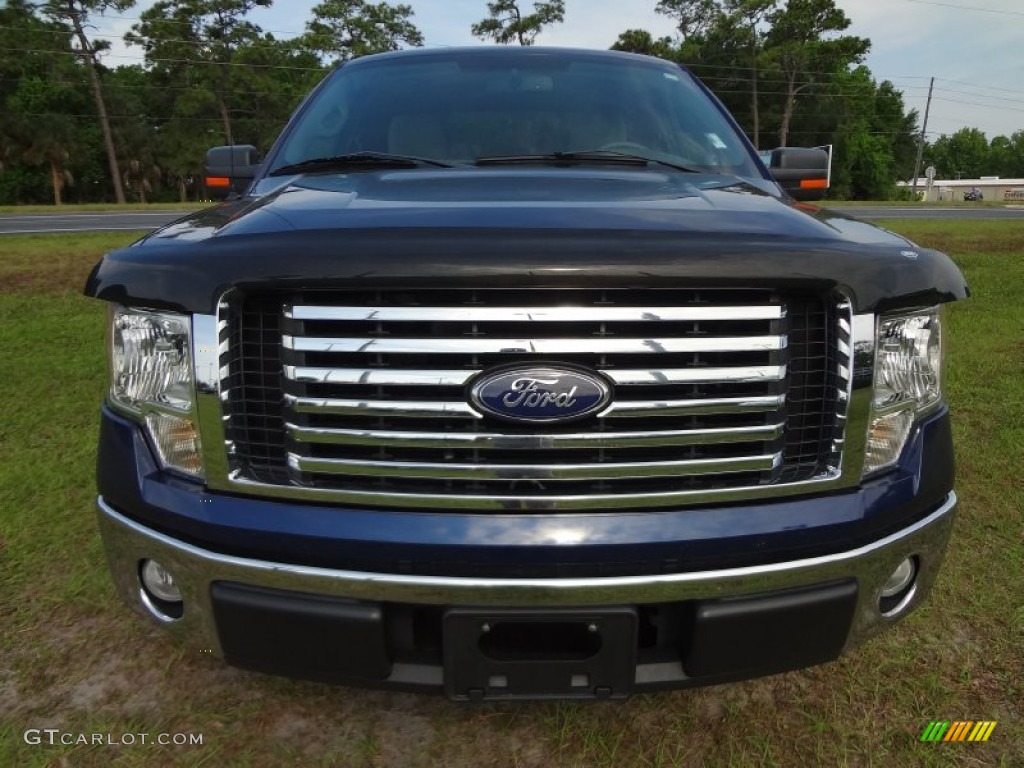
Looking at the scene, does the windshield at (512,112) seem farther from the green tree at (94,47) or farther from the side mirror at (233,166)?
the green tree at (94,47)

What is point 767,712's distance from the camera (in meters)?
2.02

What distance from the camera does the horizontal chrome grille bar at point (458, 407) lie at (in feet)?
4.72

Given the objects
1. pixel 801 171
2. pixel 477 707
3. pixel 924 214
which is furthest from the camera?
pixel 924 214

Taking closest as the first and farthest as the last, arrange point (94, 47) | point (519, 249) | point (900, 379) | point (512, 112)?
point (519, 249) → point (900, 379) → point (512, 112) → point (94, 47)

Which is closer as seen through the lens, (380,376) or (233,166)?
(380,376)

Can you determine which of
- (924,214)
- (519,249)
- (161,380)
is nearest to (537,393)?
(519,249)

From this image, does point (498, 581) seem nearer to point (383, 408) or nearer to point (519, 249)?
point (383, 408)

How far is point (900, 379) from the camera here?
165cm

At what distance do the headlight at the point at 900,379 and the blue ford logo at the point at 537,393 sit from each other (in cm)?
64

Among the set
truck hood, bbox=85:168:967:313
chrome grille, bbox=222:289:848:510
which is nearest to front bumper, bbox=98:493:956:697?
chrome grille, bbox=222:289:848:510

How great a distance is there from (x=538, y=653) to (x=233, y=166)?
2.35 metres

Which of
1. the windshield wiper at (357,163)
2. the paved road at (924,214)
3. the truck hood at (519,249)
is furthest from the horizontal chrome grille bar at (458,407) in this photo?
the paved road at (924,214)

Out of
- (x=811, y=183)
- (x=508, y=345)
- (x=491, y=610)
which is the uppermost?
(x=811, y=183)

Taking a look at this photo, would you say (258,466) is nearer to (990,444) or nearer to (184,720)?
(184,720)
